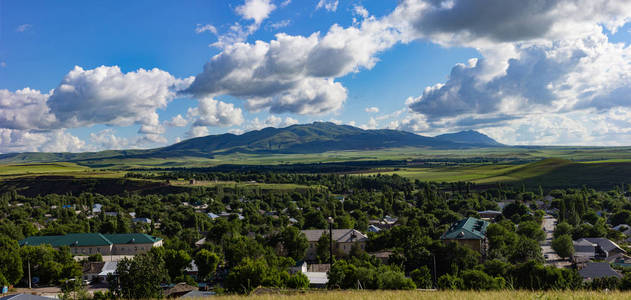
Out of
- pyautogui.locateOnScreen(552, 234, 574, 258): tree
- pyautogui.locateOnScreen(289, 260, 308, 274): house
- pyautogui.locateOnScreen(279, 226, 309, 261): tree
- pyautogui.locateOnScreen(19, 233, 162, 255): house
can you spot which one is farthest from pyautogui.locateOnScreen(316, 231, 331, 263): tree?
pyautogui.locateOnScreen(552, 234, 574, 258): tree

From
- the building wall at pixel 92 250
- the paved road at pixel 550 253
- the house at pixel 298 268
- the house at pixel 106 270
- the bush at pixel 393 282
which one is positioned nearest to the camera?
the bush at pixel 393 282

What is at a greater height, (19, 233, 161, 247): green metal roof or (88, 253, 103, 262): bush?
(19, 233, 161, 247): green metal roof

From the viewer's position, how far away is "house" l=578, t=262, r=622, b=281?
40.5 metres

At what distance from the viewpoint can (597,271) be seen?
137ft

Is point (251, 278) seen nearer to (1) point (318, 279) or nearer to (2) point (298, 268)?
(1) point (318, 279)

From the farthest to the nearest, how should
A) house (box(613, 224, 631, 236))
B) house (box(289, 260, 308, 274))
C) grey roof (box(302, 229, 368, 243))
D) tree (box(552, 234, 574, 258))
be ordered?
house (box(613, 224, 631, 236)) → grey roof (box(302, 229, 368, 243)) → tree (box(552, 234, 574, 258)) → house (box(289, 260, 308, 274))

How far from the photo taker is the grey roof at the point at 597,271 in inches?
1594

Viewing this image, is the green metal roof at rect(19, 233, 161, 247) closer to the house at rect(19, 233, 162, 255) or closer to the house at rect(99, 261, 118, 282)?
the house at rect(19, 233, 162, 255)

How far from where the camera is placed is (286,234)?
60.2 meters

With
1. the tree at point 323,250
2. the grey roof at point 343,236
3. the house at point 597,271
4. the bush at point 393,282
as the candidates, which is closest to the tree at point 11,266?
the tree at point 323,250

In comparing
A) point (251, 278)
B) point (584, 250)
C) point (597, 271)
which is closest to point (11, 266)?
point (251, 278)

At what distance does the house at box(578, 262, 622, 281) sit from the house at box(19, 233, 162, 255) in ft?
188

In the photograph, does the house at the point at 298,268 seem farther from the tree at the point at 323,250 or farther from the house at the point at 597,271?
the house at the point at 597,271

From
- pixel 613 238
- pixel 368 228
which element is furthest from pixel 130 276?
pixel 613 238
